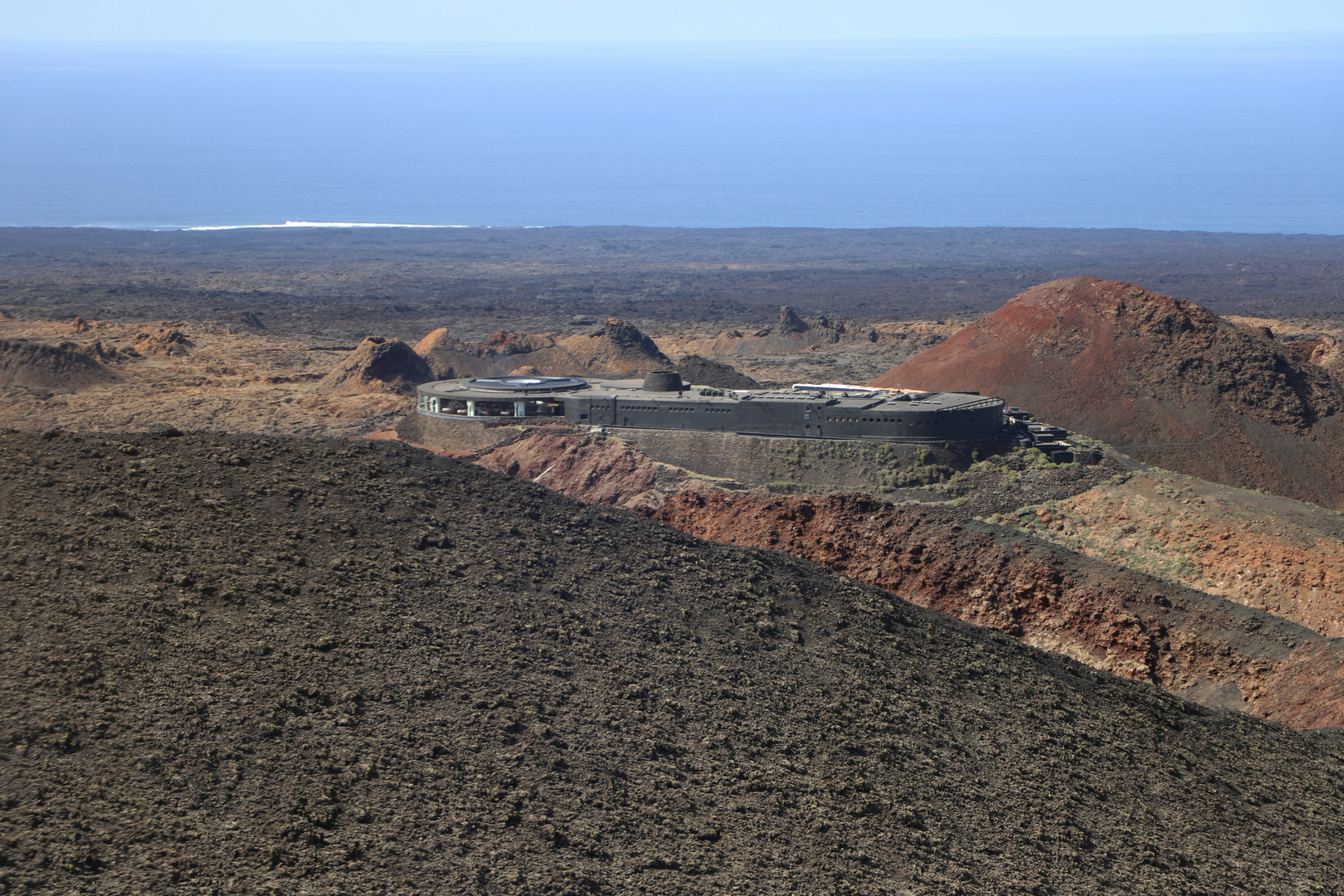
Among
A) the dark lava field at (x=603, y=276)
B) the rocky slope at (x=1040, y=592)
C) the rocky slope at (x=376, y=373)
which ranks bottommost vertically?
the rocky slope at (x=1040, y=592)

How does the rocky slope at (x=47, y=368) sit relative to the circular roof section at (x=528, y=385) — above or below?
below

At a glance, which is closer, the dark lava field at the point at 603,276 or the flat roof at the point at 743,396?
the flat roof at the point at 743,396

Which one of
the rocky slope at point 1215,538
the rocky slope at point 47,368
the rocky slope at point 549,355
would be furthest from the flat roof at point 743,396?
the rocky slope at point 47,368

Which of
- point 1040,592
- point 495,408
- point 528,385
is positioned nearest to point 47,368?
point 495,408

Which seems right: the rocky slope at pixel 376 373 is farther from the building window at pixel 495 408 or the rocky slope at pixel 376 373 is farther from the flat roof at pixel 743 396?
Result: the building window at pixel 495 408

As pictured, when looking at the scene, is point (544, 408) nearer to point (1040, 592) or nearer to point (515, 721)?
point (1040, 592)

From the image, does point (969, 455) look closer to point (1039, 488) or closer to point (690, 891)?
point (1039, 488)
